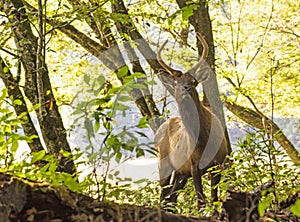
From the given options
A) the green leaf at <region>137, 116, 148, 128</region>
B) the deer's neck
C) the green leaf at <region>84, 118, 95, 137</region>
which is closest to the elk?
the deer's neck

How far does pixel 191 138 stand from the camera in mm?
9188

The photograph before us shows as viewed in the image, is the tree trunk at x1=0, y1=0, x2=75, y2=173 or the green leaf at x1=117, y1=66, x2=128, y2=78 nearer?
the green leaf at x1=117, y1=66, x2=128, y2=78

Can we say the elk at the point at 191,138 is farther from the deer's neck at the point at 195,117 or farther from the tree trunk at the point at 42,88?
the tree trunk at the point at 42,88

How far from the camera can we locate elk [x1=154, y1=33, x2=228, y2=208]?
8820mm

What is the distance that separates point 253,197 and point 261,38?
16715 mm

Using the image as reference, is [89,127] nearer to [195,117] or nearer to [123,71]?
[123,71]

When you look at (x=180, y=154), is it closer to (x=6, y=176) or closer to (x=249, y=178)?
(x=249, y=178)

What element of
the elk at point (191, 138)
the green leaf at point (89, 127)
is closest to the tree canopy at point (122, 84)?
the green leaf at point (89, 127)

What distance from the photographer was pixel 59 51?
16516mm

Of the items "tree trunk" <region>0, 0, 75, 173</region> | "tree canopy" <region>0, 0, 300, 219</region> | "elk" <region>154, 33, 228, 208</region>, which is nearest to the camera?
"tree canopy" <region>0, 0, 300, 219</region>

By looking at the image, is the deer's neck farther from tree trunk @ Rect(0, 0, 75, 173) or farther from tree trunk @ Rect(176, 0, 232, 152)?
tree trunk @ Rect(0, 0, 75, 173)

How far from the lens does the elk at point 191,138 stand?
28.9 ft

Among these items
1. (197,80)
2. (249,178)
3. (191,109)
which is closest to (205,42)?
(197,80)

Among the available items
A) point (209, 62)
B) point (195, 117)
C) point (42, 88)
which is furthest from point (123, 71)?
point (209, 62)
